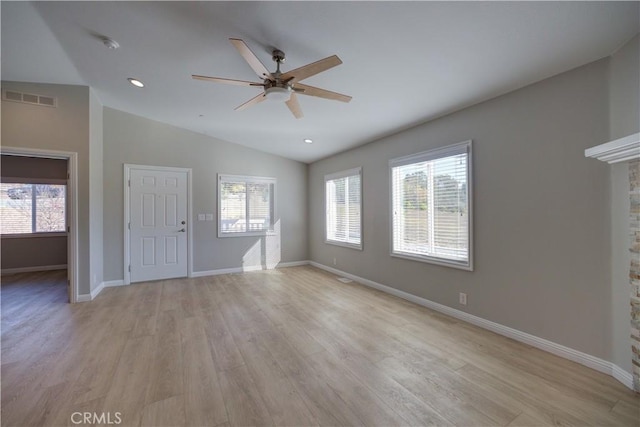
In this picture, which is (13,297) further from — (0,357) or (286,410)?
(286,410)

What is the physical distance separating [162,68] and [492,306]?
4.57m

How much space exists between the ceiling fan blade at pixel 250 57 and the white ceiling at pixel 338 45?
1.14 feet

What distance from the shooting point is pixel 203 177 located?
5453mm

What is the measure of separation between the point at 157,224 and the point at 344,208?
12.0 feet

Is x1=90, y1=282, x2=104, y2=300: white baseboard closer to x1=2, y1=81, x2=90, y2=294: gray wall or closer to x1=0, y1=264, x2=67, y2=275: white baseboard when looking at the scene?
x1=2, y1=81, x2=90, y2=294: gray wall

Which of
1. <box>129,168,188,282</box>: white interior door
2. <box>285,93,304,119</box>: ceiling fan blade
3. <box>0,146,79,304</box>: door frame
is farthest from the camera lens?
<box>129,168,188,282</box>: white interior door

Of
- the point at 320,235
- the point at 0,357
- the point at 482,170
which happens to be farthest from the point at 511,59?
the point at 0,357

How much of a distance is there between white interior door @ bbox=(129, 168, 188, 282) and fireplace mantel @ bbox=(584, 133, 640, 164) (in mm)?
5791

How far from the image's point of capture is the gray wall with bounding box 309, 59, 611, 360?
219cm

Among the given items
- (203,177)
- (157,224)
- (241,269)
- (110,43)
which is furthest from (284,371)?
(203,177)

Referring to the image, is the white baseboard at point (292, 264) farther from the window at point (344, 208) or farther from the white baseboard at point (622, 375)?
the white baseboard at point (622, 375)

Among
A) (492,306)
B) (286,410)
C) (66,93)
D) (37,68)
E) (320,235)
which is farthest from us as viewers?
(320,235)

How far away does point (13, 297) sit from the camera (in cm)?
402

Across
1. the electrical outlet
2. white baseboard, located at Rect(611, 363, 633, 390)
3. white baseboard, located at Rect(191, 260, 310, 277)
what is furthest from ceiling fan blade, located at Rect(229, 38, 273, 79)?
white baseboard, located at Rect(191, 260, 310, 277)
